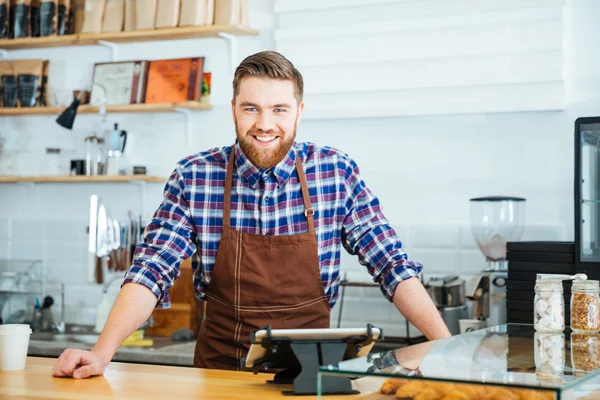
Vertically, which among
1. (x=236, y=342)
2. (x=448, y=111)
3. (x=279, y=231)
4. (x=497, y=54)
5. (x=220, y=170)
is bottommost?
(x=236, y=342)

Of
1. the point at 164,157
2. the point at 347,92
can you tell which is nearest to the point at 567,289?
the point at 347,92

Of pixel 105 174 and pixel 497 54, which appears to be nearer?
pixel 497 54

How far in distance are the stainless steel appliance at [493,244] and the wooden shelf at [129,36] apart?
1495 millimetres

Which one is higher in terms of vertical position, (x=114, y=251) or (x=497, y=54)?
(x=497, y=54)

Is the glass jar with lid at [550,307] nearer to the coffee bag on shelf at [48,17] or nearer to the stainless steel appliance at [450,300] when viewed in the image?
the stainless steel appliance at [450,300]

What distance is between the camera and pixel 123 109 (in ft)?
15.1

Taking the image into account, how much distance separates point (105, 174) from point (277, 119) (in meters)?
2.32

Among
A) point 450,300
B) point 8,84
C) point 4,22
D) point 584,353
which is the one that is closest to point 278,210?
point 584,353

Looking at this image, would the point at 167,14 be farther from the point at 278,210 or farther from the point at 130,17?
the point at 278,210

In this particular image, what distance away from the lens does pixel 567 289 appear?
314cm

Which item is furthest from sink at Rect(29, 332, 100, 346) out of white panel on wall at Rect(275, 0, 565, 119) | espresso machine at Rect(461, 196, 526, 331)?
espresso machine at Rect(461, 196, 526, 331)

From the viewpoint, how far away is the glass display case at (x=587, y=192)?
3.14 meters

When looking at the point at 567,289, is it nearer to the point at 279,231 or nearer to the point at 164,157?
the point at 279,231

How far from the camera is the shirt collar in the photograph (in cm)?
266
